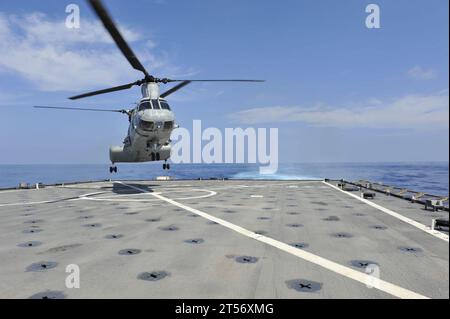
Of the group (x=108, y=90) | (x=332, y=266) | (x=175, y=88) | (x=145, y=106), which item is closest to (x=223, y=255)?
(x=332, y=266)

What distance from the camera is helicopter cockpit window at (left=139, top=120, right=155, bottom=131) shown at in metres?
21.7

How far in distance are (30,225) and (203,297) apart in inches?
398

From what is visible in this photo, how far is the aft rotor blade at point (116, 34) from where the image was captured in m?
6.63

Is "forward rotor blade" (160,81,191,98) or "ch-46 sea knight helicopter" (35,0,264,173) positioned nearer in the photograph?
"ch-46 sea knight helicopter" (35,0,264,173)

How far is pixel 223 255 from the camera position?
784cm

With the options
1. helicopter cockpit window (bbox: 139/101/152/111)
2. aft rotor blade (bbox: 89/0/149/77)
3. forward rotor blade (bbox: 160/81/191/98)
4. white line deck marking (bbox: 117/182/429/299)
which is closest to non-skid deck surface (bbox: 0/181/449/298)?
white line deck marking (bbox: 117/182/429/299)

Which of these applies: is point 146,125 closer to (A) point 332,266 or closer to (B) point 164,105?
(B) point 164,105

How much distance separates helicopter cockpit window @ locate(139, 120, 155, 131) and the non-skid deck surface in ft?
29.8

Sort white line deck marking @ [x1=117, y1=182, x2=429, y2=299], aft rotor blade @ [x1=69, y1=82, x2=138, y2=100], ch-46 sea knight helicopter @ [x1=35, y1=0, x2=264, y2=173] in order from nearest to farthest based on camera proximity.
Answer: white line deck marking @ [x1=117, y1=182, x2=429, y2=299] < ch-46 sea knight helicopter @ [x1=35, y1=0, x2=264, y2=173] < aft rotor blade @ [x1=69, y1=82, x2=138, y2=100]

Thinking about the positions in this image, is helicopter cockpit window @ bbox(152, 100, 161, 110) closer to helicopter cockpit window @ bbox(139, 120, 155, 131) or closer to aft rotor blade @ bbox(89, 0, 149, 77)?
helicopter cockpit window @ bbox(139, 120, 155, 131)

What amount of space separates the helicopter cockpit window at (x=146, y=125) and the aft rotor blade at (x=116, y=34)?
12.5 ft

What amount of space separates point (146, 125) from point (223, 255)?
15.9m

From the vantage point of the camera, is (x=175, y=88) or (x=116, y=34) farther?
(x=175, y=88)

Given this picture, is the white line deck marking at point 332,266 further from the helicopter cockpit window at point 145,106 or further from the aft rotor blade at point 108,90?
the aft rotor blade at point 108,90
